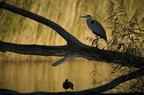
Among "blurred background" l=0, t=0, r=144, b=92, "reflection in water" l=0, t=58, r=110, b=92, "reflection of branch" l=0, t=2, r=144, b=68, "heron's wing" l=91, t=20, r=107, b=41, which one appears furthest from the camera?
"blurred background" l=0, t=0, r=144, b=92

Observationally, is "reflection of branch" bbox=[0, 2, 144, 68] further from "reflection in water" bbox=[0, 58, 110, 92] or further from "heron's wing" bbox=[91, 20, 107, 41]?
"heron's wing" bbox=[91, 20, 107, 41]

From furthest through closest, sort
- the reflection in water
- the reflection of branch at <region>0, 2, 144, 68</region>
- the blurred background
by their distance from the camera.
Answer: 1. the blurred background
2. the reflection in water
3. the reflection of branch at <region>0, 2, 144, 68</region>

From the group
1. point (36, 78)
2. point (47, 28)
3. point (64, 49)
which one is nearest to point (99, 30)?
point (36, 78)

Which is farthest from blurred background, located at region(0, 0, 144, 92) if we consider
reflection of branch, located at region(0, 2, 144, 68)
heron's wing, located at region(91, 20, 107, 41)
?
reflection of branch, located at region(0, 2, 144, 68)

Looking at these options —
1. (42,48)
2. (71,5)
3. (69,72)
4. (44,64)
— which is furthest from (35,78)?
(71,5)

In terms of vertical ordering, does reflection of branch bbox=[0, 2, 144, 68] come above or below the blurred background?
below

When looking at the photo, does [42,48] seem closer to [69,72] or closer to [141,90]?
[141,90]

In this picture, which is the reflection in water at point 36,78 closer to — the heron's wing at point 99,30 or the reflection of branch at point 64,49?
the heron's wing at point 99,30

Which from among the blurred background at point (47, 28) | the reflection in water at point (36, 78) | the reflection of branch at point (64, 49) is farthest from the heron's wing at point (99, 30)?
the reflection of branch at point (64, 49)

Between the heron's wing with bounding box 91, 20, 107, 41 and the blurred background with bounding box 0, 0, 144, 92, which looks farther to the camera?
the blurred background with bounding box 0, 0, 144, 92

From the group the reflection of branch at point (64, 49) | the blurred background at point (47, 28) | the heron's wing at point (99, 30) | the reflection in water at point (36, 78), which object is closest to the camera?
the reflection of branch at point (64, 49)

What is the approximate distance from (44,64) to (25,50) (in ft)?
21.7

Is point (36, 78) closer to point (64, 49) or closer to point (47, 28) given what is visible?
point (64, 49)

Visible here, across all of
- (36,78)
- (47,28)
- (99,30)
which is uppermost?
(47,28)
